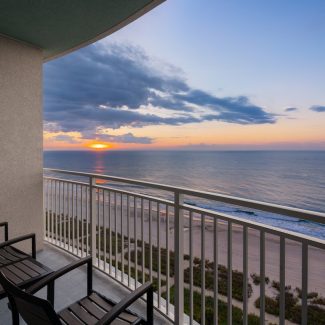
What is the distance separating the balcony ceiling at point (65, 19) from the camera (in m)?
2.80

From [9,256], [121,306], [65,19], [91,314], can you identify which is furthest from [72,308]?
[65,19]

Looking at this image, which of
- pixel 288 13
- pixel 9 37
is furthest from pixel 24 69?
pixel 288 13

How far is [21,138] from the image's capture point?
370 centimetres

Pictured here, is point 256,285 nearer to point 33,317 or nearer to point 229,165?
point 33,317

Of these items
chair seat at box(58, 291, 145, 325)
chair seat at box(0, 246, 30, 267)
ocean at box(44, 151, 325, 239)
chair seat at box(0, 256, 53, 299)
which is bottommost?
ocean at box(44, 151, 325, 239)

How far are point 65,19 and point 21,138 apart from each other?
1630mm

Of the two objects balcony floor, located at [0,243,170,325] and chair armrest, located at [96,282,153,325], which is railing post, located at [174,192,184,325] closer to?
balcony floor, located at [0,243,170,325]

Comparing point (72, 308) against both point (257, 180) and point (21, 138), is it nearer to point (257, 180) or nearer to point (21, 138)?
point (21, 138)

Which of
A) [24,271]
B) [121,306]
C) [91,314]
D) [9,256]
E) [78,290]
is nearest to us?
[121,306]

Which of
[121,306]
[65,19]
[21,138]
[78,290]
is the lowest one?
[78,290]

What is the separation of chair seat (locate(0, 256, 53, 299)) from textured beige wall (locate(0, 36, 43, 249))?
156 centimetres

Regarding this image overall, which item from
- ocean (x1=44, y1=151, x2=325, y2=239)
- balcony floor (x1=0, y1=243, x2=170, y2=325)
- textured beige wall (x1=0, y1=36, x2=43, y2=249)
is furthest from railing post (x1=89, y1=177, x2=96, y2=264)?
ocean (x1=44, y1=151, x2=325, y2=239)

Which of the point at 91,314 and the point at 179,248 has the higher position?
the point at 179,248

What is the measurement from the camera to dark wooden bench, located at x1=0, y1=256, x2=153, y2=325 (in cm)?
118
